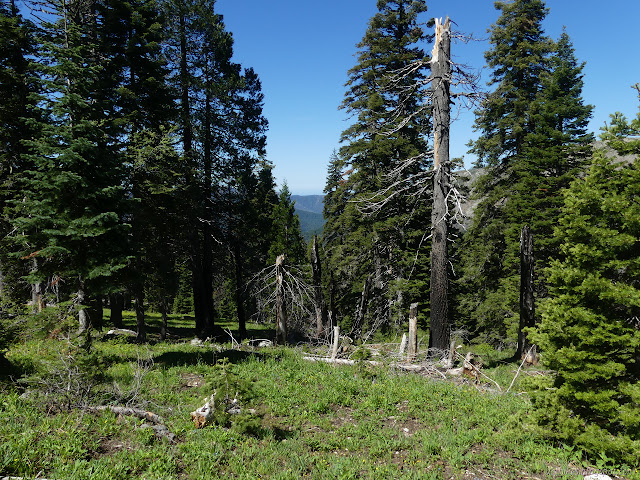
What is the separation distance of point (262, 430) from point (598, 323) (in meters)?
6.01

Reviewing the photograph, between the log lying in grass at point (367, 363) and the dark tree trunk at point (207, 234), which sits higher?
the dark tree trunk at point (207, 234)

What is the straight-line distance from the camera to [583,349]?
5758mm

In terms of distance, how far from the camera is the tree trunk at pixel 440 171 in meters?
10.2

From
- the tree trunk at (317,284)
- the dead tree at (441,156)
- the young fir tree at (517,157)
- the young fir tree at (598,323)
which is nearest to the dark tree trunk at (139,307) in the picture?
the tree trunk at (317,284)

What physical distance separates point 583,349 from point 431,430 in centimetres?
304

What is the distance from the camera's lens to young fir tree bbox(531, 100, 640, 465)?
5457 millimetres

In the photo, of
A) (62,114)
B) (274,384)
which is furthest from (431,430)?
(62,114)

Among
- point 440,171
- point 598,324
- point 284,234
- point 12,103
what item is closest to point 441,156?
point 440,171

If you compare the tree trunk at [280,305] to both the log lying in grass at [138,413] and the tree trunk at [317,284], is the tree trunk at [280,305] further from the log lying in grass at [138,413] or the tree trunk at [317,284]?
the log lying in grass at [138,413]

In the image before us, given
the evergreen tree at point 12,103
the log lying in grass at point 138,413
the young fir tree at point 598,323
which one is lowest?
the log lying in grass at point 138,413

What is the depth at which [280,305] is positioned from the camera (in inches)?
582

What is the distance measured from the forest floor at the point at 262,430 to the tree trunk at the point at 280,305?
574 centimetres

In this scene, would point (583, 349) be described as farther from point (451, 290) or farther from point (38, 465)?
point (451, 290)

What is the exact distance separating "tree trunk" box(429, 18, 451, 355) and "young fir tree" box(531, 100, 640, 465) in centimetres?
430
